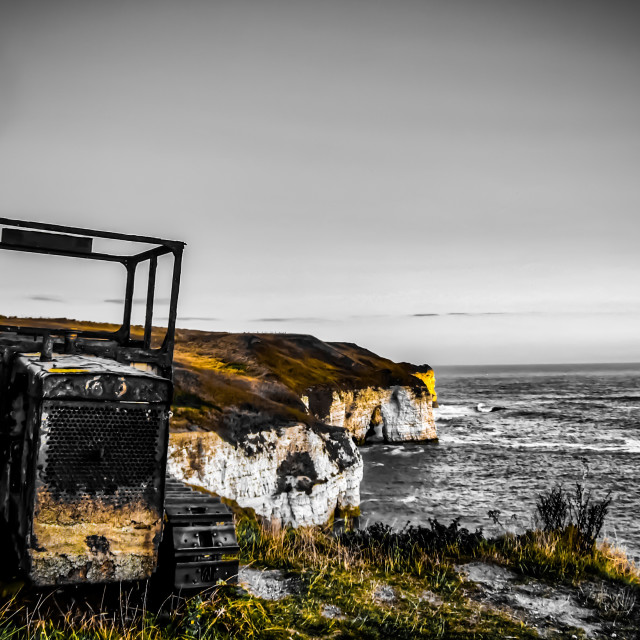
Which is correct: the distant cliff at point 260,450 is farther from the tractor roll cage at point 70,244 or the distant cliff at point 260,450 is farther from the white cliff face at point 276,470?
the tractor roll cage at point 70,244

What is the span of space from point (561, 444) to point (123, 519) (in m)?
49.7

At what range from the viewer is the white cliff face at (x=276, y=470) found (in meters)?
18.0

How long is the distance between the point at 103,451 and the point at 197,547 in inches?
53.1

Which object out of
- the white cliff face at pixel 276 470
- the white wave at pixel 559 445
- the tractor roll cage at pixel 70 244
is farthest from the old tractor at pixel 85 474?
the white wave at pixel 559 445

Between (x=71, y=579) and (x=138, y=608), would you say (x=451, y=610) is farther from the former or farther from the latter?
(x=71, y=579)

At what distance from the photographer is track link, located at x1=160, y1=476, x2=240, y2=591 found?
4863 mm

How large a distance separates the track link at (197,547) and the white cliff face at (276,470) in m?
12.4

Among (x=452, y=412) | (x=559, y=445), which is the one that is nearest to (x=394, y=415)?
(x=559, y=445)

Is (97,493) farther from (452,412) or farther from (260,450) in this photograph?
(452,412)

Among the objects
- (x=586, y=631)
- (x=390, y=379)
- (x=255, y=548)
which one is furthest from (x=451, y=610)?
(x=390, y=379)

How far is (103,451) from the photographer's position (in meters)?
4.23

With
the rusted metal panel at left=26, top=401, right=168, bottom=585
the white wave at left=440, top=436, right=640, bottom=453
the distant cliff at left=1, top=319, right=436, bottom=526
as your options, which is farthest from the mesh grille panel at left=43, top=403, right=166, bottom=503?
the white wave at left=440, top=436, right=640, bottom=453

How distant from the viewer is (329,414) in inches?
1610

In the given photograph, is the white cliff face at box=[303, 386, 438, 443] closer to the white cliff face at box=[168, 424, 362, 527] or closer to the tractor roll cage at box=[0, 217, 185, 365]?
the white cliff face at box=[168, 424, 362, 527]
